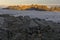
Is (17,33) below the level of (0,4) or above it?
above

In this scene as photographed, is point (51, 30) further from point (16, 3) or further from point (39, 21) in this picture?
point (16, 3)

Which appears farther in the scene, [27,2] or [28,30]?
[27,2]

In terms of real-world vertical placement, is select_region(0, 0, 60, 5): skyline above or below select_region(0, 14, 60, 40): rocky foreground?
below

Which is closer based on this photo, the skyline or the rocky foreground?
the rocky foreground

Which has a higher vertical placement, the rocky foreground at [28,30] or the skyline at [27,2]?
the rocky foreground at [28,30]

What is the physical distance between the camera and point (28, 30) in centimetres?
61

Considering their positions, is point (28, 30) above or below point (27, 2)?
above

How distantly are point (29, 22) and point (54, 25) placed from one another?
0.34 feet

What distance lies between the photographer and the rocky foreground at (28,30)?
0.60 metres

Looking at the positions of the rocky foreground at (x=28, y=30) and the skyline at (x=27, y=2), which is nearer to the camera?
the rocky foreground at (x=28, y=30)

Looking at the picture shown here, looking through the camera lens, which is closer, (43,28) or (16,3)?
(43,28)

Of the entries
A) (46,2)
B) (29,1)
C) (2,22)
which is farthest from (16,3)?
(2,22)

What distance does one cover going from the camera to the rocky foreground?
0.60 meters

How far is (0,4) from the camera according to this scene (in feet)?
5.63
